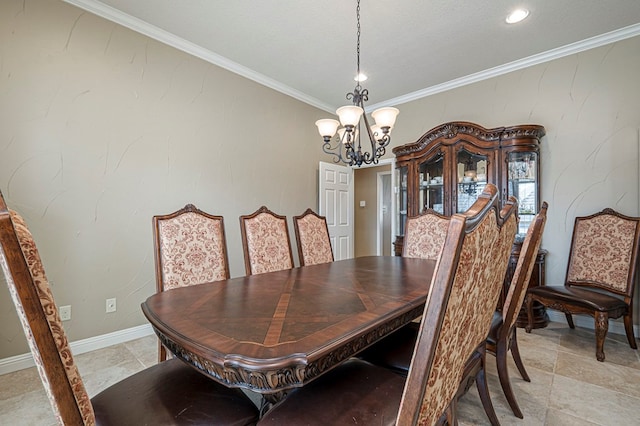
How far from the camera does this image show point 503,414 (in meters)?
1.66

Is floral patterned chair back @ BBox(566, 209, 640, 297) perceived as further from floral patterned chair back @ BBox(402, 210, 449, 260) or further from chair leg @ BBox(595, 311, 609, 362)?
floral patterned chair back @ BBox(402, 210, 449, 260)

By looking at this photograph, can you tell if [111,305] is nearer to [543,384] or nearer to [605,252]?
[543,384]

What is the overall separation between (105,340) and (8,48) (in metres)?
2.34

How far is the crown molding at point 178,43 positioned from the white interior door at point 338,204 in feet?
3.78

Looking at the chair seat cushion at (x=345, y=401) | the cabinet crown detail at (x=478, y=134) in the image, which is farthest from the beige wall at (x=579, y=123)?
the chair seat cushion at (x=345, y=401)

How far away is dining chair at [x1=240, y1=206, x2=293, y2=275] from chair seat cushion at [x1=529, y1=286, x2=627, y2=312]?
2.30 m

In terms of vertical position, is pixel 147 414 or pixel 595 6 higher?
pixel 595 6

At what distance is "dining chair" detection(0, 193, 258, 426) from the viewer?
59 cm

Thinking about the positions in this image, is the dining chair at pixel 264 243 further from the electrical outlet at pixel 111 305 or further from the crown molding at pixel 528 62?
the crown molding at pixel 528 62

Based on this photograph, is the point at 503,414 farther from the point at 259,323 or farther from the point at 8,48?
the point at 8,48

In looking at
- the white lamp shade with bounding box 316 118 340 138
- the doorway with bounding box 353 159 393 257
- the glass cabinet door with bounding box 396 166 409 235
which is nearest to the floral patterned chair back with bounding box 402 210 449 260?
the glass cabinet door with bounding box 396 166 409 235

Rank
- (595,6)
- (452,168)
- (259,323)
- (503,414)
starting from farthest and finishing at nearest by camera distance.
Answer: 1. (452,168)
2. (595,6)
3. (503,414)
4. (259,323)

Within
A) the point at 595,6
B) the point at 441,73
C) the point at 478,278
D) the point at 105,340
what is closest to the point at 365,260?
the point at 478,278

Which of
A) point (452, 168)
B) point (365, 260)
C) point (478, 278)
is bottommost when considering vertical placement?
point (365, 260)
